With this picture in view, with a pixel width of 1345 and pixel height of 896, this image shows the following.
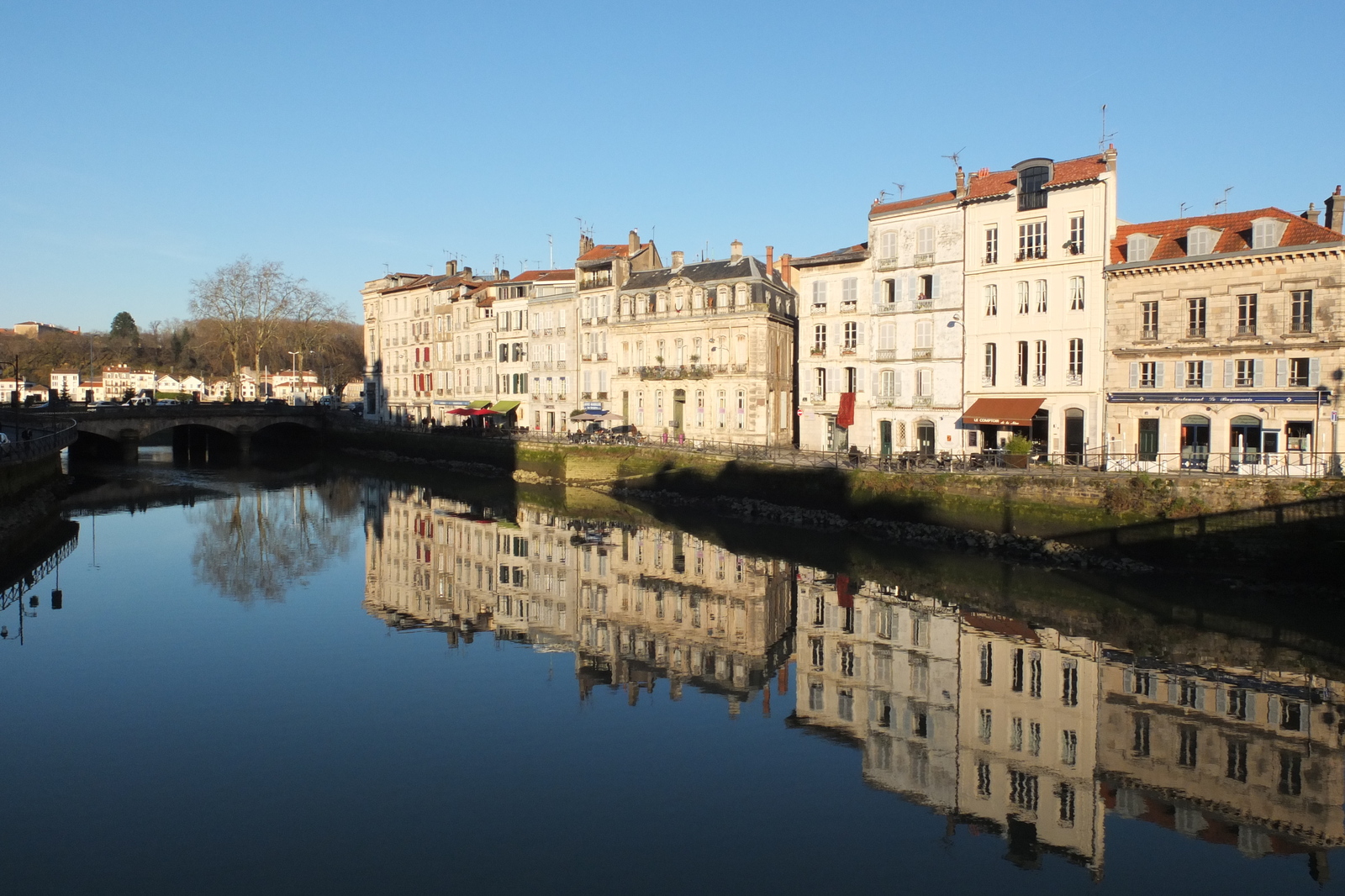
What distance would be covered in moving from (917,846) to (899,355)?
29993mm

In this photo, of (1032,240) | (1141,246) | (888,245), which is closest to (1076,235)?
(1032,240)

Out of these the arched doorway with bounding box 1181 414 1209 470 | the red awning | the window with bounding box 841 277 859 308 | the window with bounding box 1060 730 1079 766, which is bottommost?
the window with bounding box 1060 730 1079 766

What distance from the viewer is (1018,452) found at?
3192 centimetres

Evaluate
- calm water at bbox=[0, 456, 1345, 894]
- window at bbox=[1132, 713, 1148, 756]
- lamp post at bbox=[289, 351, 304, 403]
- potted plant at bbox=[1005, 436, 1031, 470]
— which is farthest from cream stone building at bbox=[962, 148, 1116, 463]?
A: lamp post at bbox=[289, 351, 304, 403]

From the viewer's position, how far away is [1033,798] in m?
13.7

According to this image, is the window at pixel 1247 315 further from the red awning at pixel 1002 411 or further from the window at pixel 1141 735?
the window at pixel 1141 735

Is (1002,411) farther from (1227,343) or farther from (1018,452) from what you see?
(1227,343)

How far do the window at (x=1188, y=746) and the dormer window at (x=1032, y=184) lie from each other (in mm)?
24888

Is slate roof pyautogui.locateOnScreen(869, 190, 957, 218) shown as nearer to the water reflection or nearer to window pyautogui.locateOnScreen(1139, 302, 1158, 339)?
window pyautogui.locateOnScreen(1139, 302, 1158, 339)

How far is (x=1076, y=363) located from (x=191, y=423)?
55.6 metres

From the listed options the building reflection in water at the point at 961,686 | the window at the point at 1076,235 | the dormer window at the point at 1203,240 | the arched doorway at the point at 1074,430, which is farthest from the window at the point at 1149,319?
the building reflection in water at the point at 961,686

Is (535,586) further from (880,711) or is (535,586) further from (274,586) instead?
(880,711)

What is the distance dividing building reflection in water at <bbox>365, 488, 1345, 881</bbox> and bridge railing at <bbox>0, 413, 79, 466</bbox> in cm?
1532

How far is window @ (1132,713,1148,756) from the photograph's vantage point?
49.0 ft
